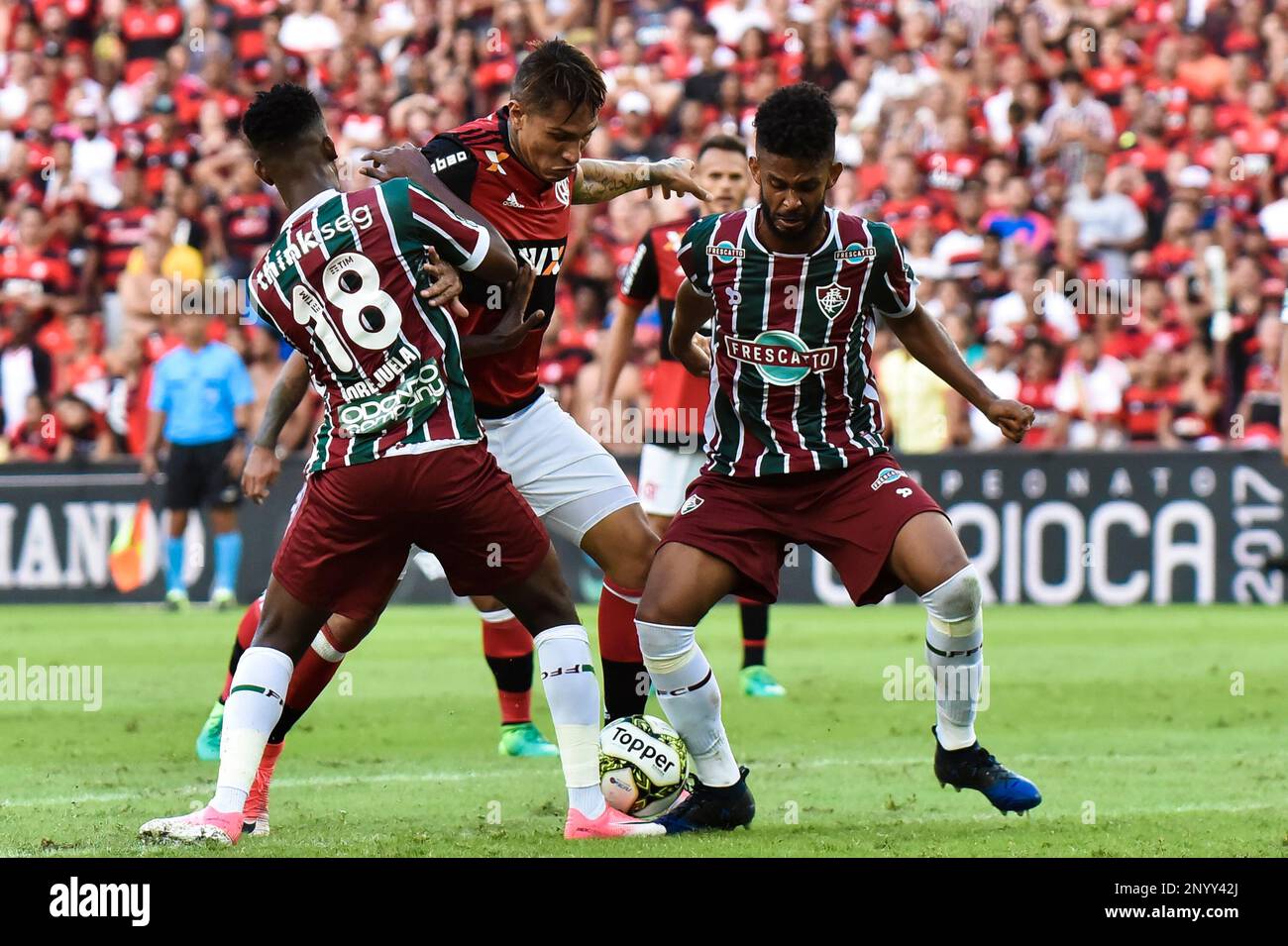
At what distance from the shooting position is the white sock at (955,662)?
591 centimetres

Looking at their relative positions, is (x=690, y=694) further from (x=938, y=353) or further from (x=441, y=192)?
(x=441, y=192)

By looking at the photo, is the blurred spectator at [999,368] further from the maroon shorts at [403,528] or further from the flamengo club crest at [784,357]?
the maroon shorts at [403,528]

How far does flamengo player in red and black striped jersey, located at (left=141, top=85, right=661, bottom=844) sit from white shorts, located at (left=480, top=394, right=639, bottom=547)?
2.59ft

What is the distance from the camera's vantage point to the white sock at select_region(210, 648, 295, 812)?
215 inches

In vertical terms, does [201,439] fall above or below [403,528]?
below

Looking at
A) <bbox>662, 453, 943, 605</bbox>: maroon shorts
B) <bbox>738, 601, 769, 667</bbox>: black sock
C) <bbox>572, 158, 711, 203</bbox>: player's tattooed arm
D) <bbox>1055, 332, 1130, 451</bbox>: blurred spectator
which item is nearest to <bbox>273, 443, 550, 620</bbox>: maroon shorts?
<bbox>662, 453, 943, 605</bbox>: maroon shorts

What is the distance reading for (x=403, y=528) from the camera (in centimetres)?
554

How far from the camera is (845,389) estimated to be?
6137 mm

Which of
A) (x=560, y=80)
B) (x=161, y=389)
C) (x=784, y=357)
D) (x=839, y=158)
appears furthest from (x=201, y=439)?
(x=784, y=357)

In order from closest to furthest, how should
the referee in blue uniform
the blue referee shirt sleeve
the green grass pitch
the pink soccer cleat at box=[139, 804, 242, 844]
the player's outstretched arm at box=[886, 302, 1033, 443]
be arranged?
the pink soccer cleat at box=[139, 804, 242, 844], the green grass pitch, the player's outstretched arm at box=[886, 302, 1033, 443], the referee in blue uniform, the blue referee shirt sleeve

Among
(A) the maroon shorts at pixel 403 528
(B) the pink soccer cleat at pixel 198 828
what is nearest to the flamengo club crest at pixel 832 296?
(A) the maroon shorts at pixel 403 528

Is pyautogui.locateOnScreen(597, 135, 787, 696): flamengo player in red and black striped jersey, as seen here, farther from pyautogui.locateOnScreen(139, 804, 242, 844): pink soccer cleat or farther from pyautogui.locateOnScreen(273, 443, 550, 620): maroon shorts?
pyautogui.locateOnScreen(139, 804, 242, 844): pink soccer cleat

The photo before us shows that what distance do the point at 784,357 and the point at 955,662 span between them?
111cm
